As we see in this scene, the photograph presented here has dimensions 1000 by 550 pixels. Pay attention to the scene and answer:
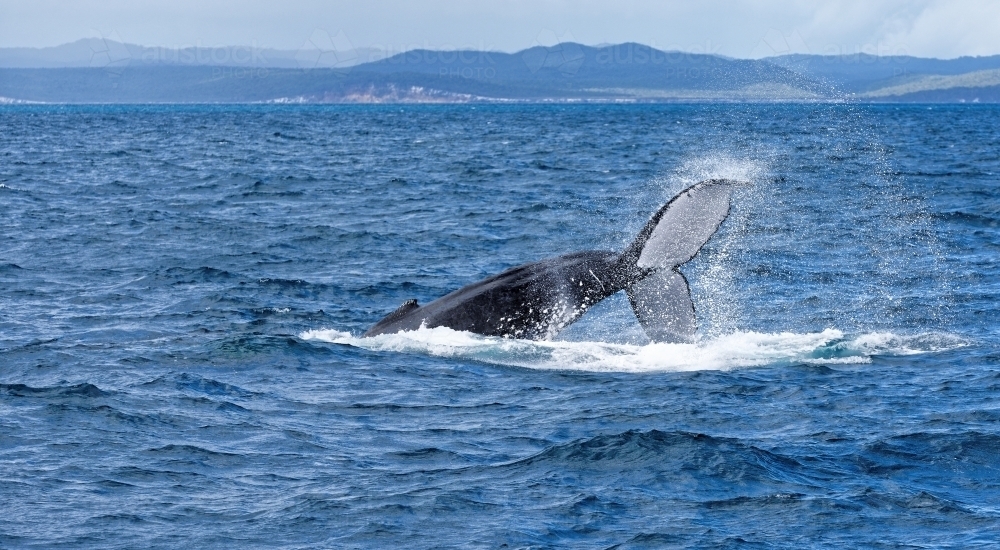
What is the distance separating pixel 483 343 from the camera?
12.8m

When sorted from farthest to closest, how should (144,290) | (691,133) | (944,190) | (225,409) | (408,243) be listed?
(691,133) → (944,190) → (408,243) → (144,290) → (225,409)

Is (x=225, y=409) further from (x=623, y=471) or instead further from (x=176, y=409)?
(x=623, y=471)

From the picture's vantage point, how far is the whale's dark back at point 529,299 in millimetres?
11758

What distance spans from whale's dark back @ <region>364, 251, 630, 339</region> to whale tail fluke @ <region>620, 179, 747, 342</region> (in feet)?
0.65

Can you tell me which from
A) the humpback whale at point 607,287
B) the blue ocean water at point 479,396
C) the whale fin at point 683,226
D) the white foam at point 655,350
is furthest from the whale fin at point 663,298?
the white foam at point 655,350

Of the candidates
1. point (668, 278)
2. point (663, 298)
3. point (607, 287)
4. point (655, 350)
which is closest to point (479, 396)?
point (607, 287)

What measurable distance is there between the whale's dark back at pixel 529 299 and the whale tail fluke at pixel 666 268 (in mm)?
199

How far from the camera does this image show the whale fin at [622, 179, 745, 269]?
425 inches


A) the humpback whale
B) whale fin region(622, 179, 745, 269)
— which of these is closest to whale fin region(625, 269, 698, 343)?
the humpback whale

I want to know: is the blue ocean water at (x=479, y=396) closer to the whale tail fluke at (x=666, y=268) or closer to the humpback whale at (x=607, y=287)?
the humpback whale at (x=607, y=287)

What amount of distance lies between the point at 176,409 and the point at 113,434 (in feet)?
2.65

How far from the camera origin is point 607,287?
11.7 meters

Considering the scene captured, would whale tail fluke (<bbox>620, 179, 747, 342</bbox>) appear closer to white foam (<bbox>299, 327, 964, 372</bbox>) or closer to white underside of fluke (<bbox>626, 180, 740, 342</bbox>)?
white underside of fluke (<bbox>626, 180, 740, 342</bbox>)

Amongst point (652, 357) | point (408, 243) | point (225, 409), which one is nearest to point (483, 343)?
point (652, 357)
